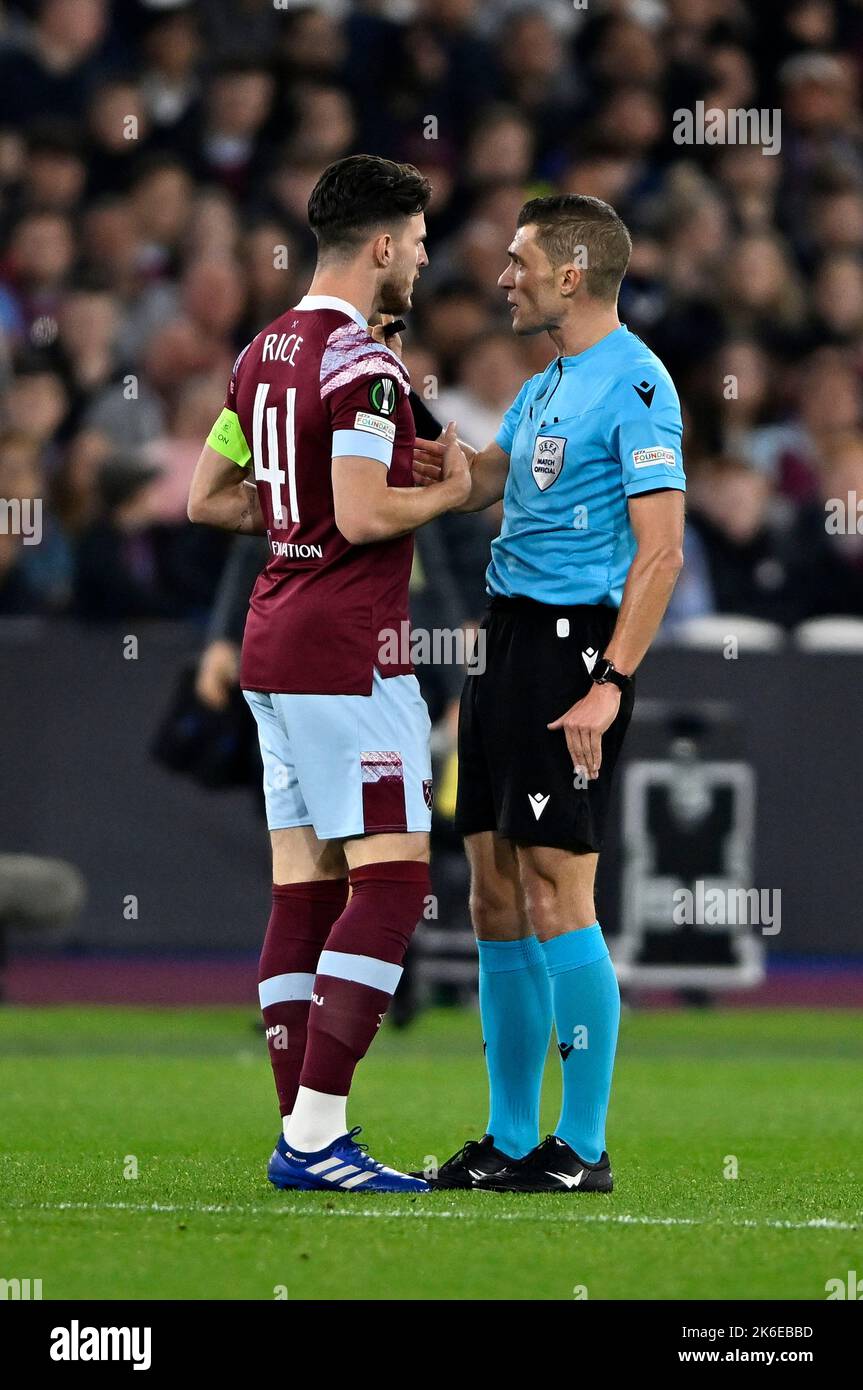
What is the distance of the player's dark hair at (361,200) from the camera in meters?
5.11

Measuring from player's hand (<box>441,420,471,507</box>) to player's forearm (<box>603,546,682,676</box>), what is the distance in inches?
16.5

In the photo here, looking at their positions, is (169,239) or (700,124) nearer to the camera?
(169,239)

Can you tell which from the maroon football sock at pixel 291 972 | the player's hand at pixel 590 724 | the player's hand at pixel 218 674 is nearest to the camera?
the player's hand at pixel 590 724

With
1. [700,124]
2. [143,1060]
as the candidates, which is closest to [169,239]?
[700,124]

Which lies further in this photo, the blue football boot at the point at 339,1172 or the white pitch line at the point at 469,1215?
the blue football boot at the point at 339,1172

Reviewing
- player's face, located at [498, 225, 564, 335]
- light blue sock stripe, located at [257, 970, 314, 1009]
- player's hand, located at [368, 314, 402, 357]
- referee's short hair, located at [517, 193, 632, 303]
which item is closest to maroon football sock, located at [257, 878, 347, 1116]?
light blue sock stripe, located at [257, 970, 314, 1009]

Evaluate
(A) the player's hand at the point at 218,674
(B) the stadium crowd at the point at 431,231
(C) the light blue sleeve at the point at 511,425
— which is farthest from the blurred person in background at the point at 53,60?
(C) the light blue sleeve at the point at 511,425

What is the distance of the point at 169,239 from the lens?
12.9m

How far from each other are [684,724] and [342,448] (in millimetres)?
6216

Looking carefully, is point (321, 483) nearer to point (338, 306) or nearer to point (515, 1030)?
point (338, 306)

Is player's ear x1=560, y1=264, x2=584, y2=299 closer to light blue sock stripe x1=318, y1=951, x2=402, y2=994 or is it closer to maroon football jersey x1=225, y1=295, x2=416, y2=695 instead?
maroon football jersey x1=225, y1=295, x2=416, y2=695

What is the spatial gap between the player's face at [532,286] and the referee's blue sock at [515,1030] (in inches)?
56.5

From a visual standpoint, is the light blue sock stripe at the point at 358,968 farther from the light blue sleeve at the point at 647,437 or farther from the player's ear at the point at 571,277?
the player's ear at the point at 571,277
